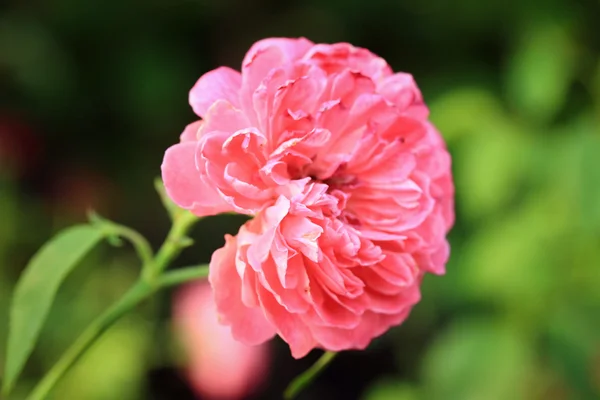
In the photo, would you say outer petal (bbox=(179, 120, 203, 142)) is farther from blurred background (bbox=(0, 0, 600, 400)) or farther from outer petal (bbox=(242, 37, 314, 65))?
blurred background (bbox=(0, 0, 600, 400))

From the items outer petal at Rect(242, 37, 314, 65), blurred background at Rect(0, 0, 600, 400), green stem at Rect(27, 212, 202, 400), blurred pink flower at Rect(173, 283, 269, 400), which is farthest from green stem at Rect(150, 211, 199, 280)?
blurred pink flower at Rect(173, 283, 269, 400)

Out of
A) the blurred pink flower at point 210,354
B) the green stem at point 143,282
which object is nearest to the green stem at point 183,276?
the green stem at point 143,282

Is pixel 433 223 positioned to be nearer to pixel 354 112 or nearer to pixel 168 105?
pixel 354 112

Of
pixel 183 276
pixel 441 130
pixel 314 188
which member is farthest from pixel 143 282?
pixel 441 130

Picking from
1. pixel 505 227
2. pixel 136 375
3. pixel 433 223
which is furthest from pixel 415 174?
pixel 136 375

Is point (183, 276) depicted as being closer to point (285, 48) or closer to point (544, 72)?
point (285, 48)

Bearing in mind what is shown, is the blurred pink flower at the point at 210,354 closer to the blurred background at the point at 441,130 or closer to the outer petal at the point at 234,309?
the blurred background at the point at 441,130

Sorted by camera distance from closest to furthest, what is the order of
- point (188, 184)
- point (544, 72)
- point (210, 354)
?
point (188, 184) → point (544, 72) → point (210, 354)
